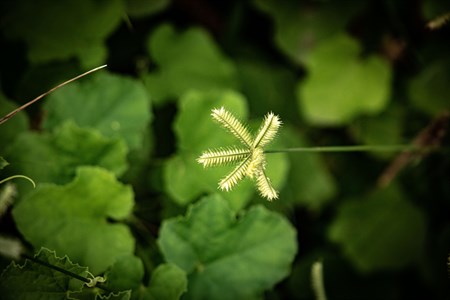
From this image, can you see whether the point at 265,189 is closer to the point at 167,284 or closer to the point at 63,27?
the point at 167,284

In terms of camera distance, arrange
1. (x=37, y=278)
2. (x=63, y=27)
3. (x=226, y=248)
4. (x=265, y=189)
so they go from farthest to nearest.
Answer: (x=63, y=27) → (x=226, y=248) → (x=37, y=278) → (x=265, y=189)

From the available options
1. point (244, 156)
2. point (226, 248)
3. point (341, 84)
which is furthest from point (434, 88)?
point (244, 156)

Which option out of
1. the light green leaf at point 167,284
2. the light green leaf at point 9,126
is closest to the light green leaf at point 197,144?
the light green leaf at point 167,284

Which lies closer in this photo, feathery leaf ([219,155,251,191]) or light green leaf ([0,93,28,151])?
feathery leaf ([219,155,251,191])

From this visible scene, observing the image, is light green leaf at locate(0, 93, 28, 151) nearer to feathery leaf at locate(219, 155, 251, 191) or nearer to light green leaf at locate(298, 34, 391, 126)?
feathery leaf at locate(219, 155, 251, 191)

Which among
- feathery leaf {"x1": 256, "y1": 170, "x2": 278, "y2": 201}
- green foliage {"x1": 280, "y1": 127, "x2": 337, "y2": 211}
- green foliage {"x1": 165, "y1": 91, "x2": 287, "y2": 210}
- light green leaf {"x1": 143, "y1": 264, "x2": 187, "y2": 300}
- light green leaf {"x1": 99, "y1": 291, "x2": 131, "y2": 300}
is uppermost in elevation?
green foliage {"x1": 280, "y1": 127, "x2": 337, "y2": 211}

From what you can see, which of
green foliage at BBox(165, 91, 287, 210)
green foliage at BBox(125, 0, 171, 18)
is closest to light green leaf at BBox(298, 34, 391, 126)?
green foliage at BBox(165, 91, 287, 210)
